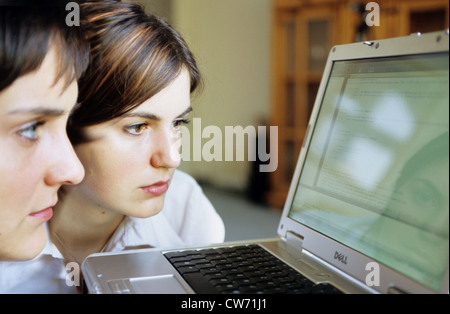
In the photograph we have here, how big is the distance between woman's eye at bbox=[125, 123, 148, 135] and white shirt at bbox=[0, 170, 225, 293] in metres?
0.20

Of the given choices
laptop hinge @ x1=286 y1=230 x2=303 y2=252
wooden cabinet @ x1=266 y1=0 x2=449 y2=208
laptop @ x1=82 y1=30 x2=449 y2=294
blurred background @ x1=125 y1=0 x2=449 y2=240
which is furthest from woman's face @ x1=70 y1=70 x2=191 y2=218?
wooden cabinet @ x1=266 y1=0 x2=449 y2=208

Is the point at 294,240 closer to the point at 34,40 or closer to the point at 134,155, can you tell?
the point at 134,155

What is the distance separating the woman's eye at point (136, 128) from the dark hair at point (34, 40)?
128mm

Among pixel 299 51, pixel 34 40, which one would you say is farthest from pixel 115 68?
pixel 299 51

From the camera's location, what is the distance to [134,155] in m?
0.75

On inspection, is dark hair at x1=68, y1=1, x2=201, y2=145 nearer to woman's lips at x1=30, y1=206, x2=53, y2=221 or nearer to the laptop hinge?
woman's lips at x1=30, y1=206, x2=53, y2=221

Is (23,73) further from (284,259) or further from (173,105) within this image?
(284,259)

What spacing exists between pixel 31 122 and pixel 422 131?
0.46 m

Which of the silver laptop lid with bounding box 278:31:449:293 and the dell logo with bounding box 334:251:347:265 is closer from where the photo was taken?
the silver laptop lid with bounding box 278:31:449:293

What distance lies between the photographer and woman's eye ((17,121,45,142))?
584 mm

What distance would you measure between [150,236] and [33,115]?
1.28 feet

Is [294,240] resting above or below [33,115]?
below

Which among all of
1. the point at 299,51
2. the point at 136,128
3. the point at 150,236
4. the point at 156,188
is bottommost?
the point at 150,236

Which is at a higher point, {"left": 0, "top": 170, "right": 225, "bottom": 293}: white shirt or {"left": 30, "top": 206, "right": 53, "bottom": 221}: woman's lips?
{"left": 30, "top": 206, "right": 53, "bottom": 221}: woman's lips
